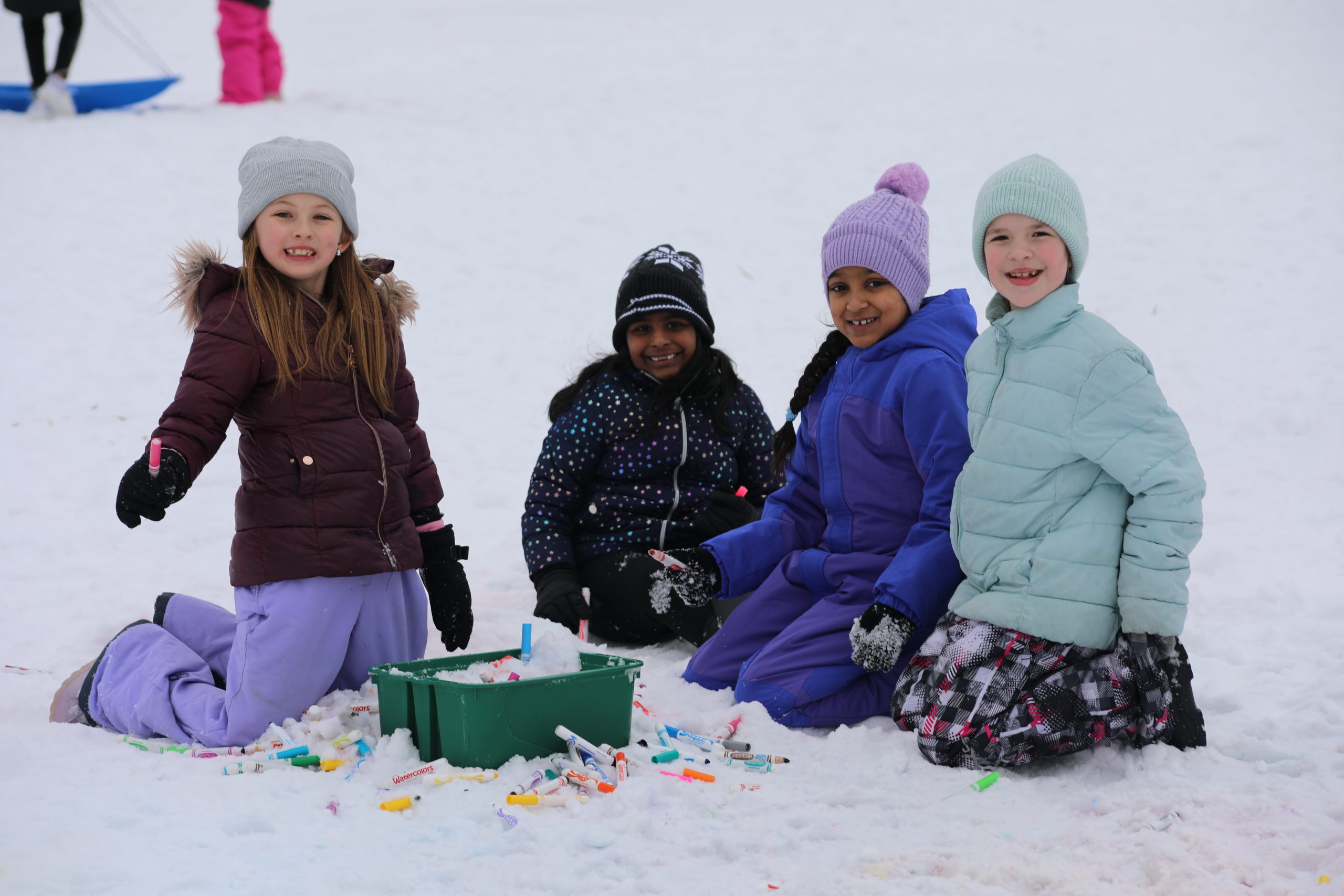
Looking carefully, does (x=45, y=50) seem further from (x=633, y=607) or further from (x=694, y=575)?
(x=694, y=575)

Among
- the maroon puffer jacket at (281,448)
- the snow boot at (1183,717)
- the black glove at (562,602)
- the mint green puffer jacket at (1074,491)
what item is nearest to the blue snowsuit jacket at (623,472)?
the black glove at (562,602)

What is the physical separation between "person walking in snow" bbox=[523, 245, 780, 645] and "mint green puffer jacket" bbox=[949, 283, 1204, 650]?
4.30 feet

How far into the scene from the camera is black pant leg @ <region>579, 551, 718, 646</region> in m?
4.04

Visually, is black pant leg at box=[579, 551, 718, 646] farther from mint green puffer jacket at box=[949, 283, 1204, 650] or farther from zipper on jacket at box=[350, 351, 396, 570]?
mint green puffer jacket at box=[949, 283, 1204, 650]

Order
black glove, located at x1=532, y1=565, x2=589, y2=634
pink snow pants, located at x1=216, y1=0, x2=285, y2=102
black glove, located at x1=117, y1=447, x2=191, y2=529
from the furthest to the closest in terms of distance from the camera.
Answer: pink snow pants, located at x1=216, y1=0, x2=285, y2=102 < black glove, located at x1=532, y1=565, x2=589, y2=634 < black glove, located at x1=117, y1=447, x2=191, y2=529

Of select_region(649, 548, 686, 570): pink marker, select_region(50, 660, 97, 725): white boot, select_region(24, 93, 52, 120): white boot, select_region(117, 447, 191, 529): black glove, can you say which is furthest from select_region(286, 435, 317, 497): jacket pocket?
select_region(24, 93, 52, 120): white boot

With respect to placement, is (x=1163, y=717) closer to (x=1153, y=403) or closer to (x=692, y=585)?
(x=1153, y=403)

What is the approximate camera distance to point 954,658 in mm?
2973

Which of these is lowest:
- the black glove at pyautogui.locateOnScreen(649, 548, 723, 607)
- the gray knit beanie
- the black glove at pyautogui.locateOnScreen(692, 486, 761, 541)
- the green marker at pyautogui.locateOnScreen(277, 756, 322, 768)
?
the green marker at pyautogui.locateOnScreen(277, 756, 322, 768)

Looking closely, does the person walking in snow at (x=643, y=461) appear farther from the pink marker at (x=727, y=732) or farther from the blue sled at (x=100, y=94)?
the blue sled at (x=100, y=94)

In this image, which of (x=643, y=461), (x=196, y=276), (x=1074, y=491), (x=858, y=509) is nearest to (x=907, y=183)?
(x=858, y=509)

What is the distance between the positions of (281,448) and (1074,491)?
2.02 m

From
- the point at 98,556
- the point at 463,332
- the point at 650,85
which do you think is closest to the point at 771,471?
the point at 98,556

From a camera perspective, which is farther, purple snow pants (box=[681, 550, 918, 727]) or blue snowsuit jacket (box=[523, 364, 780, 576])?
blue snowsuit jacket (box=[523, 364, 780, 576])
